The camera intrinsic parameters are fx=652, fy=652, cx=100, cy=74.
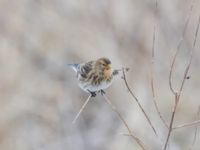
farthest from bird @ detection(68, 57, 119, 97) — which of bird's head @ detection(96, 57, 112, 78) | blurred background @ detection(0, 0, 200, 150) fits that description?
blurred background @ detection(0, 0, 200, 150)

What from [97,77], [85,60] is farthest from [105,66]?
[85,60]

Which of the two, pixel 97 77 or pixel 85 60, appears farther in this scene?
pixel 85 60

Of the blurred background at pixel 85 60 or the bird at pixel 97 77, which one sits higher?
the blurred background at pixel 85 60

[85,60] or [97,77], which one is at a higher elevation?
[85,60]

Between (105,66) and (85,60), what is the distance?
2.61 metres

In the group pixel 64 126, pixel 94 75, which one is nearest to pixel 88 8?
pixel 64 126

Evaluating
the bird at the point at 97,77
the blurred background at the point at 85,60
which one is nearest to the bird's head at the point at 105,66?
the bird at the point at 97,77

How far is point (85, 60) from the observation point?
19.4ft

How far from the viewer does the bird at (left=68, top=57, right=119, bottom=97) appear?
3.24m

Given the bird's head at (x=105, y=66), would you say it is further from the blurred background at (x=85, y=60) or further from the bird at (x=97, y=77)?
the blurred background at (x=85, y=60)

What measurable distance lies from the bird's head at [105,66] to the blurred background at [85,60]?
236 cm

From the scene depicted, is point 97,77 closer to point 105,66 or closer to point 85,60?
point 105,66

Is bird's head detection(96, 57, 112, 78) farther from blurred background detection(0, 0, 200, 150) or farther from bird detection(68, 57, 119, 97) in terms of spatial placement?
blurred background detection(0, 0, 200, 150)

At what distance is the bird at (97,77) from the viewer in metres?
3.24
